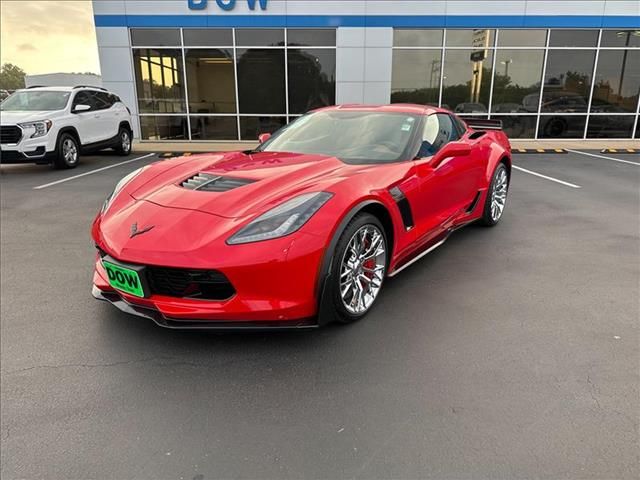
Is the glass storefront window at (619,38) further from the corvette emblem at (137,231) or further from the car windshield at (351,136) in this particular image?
the corvette emblem at (137,231)

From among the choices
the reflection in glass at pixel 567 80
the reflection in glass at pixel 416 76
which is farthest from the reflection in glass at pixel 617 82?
the reflection in glass at pixel 416 76

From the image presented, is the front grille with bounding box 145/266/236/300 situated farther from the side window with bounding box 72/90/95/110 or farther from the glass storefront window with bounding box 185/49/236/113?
the glass storefront window with bounding box 185/49/236/113

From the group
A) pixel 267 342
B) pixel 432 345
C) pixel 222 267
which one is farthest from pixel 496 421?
pixel 222 267

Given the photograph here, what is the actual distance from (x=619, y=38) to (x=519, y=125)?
389 centimetres

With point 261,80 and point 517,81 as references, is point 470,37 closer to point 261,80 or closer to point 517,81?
point 517,81

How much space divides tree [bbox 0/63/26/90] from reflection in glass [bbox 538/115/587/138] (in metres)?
104

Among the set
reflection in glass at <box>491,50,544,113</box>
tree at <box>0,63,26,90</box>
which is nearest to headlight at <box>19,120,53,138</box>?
reflection in glass at <box>491,50,544,113</box>

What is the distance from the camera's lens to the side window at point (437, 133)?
12.5 ft

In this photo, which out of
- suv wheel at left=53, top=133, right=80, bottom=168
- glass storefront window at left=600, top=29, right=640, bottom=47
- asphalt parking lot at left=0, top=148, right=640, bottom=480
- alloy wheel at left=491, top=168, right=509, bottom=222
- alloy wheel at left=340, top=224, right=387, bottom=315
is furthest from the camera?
glass storefront window at left=600, top=29, right=640, bottom=47

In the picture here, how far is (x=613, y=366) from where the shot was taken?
2.60 meters

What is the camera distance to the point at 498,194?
5359 mm

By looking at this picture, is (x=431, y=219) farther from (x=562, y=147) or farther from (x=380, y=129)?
(x=562, y=147)

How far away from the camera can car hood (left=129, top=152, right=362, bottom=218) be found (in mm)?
2809

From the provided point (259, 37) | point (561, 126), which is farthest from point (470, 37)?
point (259, 37)
